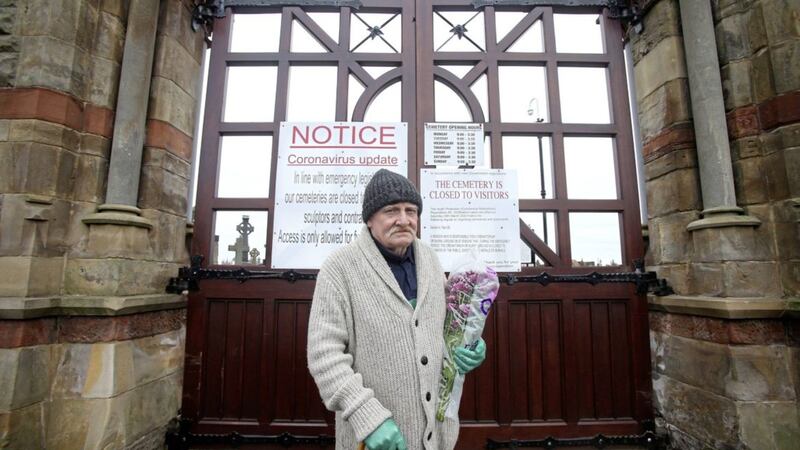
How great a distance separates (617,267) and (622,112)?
4.57 feet

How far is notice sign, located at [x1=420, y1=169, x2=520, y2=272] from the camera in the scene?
282cm

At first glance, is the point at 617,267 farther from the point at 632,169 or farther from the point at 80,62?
the point at 80,62

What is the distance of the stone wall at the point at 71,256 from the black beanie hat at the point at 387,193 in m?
1.85

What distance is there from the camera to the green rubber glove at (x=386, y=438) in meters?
1.22

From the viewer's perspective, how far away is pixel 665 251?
2.60 m

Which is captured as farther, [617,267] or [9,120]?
[617,267]

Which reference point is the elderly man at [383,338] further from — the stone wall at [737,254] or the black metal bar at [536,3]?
the black metal bar at [536,3]

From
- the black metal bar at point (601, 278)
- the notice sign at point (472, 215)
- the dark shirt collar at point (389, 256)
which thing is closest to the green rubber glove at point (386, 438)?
the dark shirt collar at point (389, 256)

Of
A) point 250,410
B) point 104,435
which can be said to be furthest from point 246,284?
point 104,435

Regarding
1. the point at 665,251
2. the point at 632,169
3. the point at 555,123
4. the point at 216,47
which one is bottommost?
the point at 665,251

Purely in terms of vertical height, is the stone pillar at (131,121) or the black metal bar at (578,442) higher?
the stone pillar at (131,121)

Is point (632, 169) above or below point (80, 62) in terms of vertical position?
below

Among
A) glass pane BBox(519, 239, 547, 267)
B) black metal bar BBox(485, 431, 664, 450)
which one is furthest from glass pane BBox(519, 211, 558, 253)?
black metal bar BBox(485, 431, 664, 450)

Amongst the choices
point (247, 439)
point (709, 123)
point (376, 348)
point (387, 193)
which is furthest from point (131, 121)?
point (709, 123)
